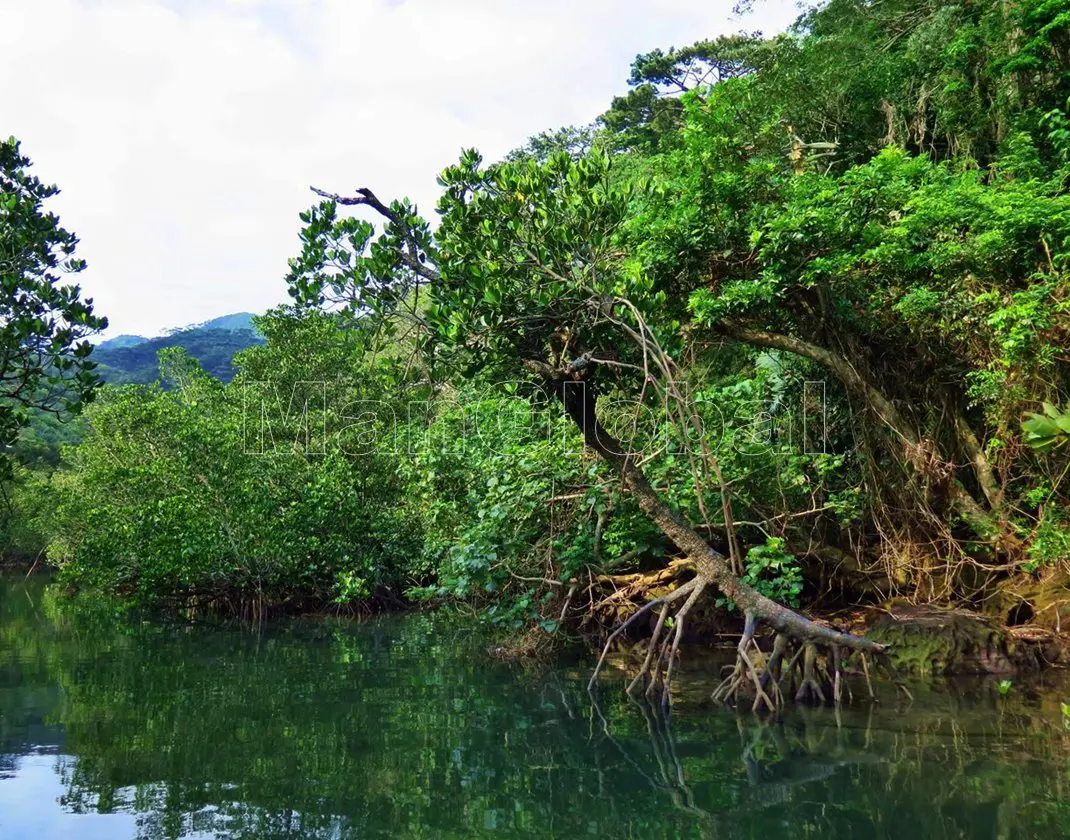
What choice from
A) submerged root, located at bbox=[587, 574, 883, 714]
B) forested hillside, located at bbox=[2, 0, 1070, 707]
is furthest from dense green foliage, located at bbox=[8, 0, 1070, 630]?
submerged root, located at bbox=[587, 574, 883, 714]

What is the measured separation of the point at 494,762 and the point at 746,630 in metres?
2.54

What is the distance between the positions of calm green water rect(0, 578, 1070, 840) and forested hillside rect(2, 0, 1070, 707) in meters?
0.85

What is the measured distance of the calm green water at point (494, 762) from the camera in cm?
500

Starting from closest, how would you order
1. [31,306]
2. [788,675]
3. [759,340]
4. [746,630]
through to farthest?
1. [31,306]
2. [746,630]
3. [788,675]
4. [759,340]

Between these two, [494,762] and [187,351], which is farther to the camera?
[187,351]

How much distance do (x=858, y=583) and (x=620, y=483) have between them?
152 inches

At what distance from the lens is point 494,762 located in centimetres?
634

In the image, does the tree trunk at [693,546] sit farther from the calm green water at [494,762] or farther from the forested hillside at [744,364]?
the calm green water at [494,762]

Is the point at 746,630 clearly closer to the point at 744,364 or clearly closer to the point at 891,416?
the point at 891,416

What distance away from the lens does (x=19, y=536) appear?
30062 mm

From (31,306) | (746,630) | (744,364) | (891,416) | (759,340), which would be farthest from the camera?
(744,364)

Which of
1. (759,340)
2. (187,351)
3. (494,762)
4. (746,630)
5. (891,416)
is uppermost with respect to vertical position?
(187,351)

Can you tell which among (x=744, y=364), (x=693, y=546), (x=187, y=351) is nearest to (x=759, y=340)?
(x=693, y=546)

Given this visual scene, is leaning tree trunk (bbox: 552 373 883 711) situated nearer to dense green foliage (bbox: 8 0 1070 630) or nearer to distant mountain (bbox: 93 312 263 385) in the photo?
dense green foliage (bbox: 8 0 1070 630)
